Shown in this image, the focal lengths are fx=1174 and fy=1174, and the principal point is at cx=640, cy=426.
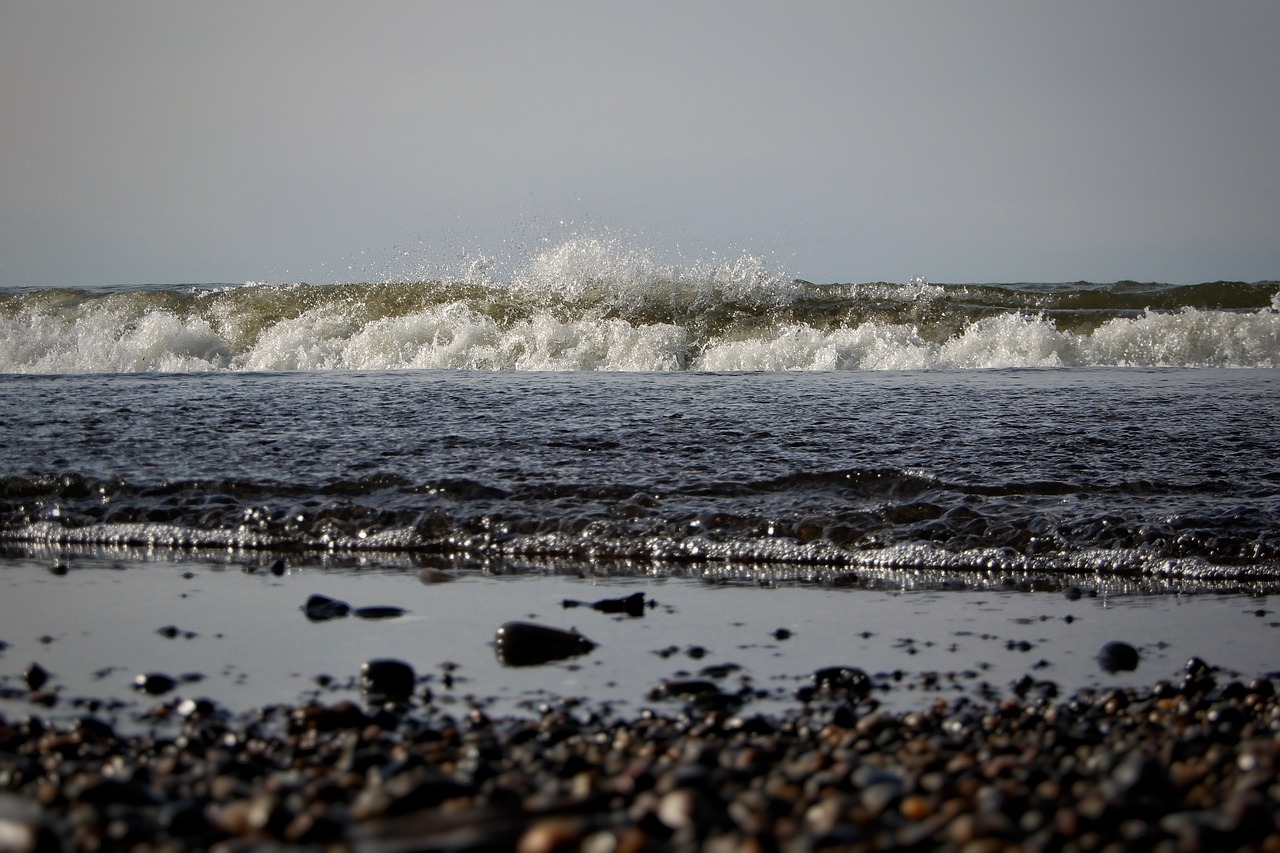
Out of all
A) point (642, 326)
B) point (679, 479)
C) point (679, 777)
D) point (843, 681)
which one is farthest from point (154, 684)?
point (642, 326)

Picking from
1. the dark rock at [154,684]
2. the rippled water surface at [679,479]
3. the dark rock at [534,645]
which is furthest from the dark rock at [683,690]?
the rippled water surface at [679,479]

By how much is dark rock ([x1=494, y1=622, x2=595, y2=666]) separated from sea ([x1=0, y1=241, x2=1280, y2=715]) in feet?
0.28

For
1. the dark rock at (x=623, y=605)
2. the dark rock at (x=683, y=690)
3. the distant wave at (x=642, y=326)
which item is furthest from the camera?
the distant wave at (x=642, y=326)

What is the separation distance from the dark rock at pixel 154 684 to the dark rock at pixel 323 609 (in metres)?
0.87

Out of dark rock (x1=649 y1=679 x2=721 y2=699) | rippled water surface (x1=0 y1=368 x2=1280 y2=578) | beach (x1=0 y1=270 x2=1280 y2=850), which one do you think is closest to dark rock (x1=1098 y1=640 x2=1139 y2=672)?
beach (x1=0 y1=270 x2=1280 y2=850)

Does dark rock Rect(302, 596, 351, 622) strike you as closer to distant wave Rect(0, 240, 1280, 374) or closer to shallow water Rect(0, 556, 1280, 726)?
shallow water Rect(0, 556, 1280, 726)

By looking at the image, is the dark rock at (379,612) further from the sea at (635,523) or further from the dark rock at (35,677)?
the dark rock at (35,677)

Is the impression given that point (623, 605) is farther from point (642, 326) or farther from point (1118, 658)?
point (642, 326)

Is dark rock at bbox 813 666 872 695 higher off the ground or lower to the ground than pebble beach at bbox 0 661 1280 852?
lower

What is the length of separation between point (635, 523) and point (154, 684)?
2.79 m

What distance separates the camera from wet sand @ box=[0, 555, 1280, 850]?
2096 millimetres

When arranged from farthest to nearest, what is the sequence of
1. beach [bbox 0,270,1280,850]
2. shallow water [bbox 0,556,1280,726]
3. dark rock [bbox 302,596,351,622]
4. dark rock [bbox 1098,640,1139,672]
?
dark rock [bbox 302,596,351,622] < dark rock [bbox 1098,640,1139,672] < shallow water [bbox 0,556,1280,726] < beach [bbox 0,270,1280,850]

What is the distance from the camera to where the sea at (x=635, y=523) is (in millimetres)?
3871

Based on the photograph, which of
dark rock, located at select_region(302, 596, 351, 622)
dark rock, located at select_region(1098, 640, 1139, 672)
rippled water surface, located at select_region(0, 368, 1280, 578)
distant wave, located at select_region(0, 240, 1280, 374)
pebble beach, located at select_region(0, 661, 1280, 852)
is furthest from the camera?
distant wave, located at select_region(0, 240, 1280, 374)
